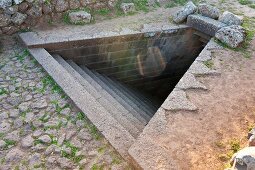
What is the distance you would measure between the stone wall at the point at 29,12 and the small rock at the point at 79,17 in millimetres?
224

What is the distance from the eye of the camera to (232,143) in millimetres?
3584

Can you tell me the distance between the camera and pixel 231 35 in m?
5.95

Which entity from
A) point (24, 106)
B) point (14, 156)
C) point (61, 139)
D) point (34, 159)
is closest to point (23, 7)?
point (24, 106)

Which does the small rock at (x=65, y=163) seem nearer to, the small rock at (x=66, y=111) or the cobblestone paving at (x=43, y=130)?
the cobblestone paving at (x=43, y=130)

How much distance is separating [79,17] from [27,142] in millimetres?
3763

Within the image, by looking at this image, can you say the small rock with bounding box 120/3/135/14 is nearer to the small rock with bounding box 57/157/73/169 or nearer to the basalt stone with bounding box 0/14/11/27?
the basalt stone with bounding box 0/14/11/27

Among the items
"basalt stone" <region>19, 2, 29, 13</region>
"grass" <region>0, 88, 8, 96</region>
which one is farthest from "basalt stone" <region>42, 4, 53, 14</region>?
"grass" <region>0, 88, 8, 96</region>

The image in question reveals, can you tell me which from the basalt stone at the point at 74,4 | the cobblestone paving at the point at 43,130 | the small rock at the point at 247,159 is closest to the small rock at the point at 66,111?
the cobblestone paving at the point at 43,130

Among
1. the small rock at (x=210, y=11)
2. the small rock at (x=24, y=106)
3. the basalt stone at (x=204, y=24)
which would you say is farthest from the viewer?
the small rock at (x=210, y=11)

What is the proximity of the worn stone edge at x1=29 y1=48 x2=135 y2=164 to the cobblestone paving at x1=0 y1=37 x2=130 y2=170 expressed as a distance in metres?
0.09

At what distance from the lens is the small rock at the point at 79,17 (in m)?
6.46

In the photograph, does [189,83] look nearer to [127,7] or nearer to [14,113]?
[14,113]

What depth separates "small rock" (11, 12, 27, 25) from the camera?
5.78 metres

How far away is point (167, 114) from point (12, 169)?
218 cm
